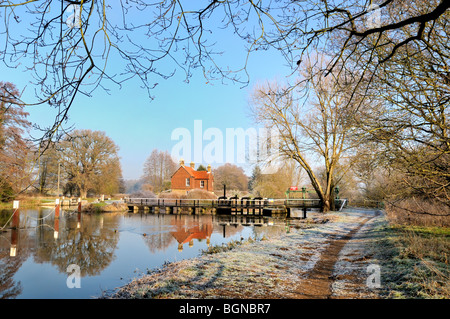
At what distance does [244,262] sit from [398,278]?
2646 mm

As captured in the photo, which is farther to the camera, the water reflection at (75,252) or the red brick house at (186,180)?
the red brick house at (186,180)

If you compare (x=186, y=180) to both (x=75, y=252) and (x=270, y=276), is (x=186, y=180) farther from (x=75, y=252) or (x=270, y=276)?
(x=270, y=276)

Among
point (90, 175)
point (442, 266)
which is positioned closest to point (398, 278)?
point (442, 266)

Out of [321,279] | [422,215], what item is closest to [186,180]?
[422,215]

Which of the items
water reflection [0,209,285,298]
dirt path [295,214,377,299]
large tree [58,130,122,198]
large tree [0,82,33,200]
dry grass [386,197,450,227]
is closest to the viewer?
large tree [0,82,33,200]

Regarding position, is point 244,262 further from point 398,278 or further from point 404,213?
point 404,213

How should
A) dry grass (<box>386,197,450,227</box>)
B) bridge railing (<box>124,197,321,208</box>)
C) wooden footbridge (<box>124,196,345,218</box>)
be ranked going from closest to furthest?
1. dry grass (<box>386,197,450,227</box>)
2. wooden footbridge (<box>124,196,345,218</box>)
3. bridge railing (<box>124,197,321,208</box>)

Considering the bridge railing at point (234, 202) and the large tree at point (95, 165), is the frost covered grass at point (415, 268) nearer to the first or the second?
the bridge railing at point (234, 202)

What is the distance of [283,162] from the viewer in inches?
781

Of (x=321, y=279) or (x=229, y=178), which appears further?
(x=229, y=178)

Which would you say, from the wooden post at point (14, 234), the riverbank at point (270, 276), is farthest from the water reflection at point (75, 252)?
the riverbank at point (270, 276)

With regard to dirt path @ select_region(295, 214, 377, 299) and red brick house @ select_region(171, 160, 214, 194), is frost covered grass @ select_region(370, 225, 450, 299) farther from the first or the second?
red brick house @ select_region(171, 160, 214, 194)

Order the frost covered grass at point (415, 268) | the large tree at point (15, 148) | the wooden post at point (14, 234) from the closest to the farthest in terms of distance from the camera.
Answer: the large tree at point (15, 148), the frost covered grass at point (415, 268), the wooden post at point (14, 234)

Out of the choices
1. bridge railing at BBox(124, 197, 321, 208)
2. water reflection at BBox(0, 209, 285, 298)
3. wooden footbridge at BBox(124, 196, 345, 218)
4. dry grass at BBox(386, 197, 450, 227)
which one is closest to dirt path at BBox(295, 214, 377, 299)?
dry grass at BBox(386, 197, 450, 227)
